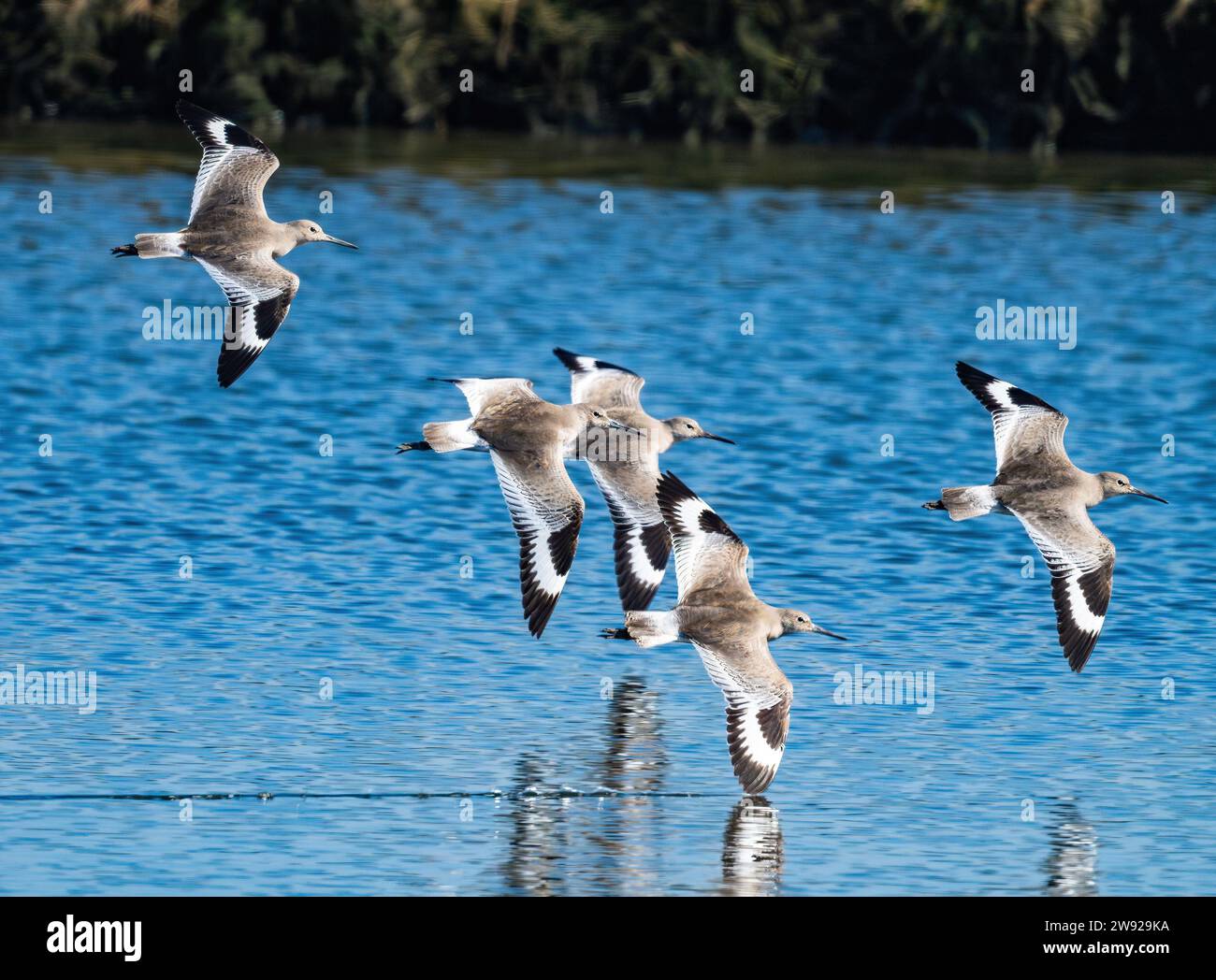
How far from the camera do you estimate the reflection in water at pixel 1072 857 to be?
38.8ft

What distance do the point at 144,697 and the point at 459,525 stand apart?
5.06m

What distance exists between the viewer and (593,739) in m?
13.9

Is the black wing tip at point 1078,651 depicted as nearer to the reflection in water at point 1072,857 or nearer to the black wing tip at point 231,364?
the reflection in water at point 1072,857

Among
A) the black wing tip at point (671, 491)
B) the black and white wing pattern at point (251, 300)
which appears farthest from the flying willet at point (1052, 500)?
the black and white wing pattern at point (251, 300)

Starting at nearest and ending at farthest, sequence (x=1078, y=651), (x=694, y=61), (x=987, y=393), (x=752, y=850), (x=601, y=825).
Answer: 1. (x=752, y=850)
2. (x=601, y=825)
3. (x=1078, y=651)
4. (x=987, y=393)
5. (x=694, y=61)

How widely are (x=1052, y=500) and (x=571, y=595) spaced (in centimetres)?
380

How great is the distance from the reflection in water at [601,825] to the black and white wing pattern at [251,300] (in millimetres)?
2564

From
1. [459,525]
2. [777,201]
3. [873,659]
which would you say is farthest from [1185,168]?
[873,659]

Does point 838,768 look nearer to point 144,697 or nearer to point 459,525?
point 144,697

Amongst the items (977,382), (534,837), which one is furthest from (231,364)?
(977,382)

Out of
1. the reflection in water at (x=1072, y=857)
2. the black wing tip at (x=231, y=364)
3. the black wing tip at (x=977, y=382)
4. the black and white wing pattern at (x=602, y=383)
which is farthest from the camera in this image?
the black and white wing pattern at (x=602, y=383)

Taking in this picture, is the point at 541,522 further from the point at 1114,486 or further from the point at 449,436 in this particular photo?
the point at 1114,486

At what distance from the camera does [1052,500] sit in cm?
1448
